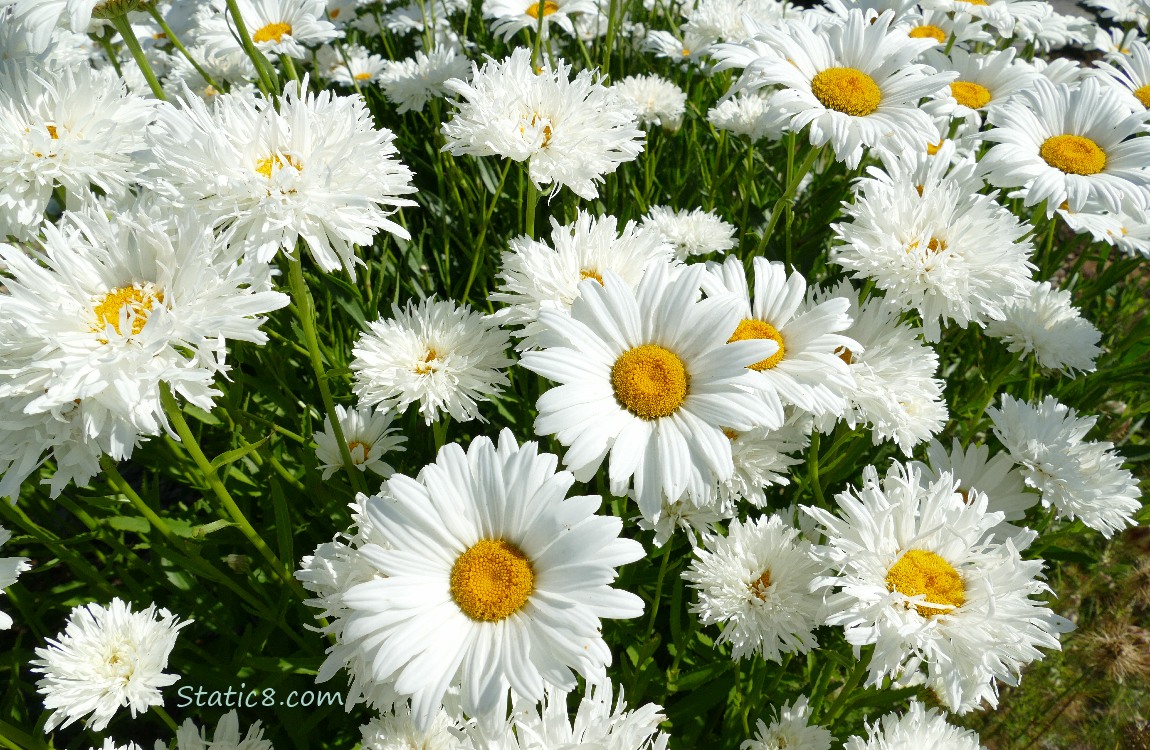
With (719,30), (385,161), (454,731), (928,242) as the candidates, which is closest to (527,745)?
(454,731)

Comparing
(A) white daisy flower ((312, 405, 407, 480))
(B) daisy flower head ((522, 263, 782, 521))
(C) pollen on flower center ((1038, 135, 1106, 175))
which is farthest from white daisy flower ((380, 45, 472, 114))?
(C) pollen on flower center ((1038, 135, 1106, 175))

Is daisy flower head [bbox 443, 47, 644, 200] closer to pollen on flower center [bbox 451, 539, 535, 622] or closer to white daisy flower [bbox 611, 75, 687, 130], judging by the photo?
pollen on flower center [bbox 451, 539, 535, 622]

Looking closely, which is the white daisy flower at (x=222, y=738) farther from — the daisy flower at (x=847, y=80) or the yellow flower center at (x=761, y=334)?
the daisy flower at (x=847, y=80)

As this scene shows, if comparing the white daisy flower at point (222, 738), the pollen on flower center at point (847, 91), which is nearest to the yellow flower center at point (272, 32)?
the pollen on flower center at point (847, 91)

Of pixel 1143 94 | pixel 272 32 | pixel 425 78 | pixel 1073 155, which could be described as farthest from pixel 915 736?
pixel 272 32

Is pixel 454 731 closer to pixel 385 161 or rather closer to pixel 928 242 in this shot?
pixel 385 161

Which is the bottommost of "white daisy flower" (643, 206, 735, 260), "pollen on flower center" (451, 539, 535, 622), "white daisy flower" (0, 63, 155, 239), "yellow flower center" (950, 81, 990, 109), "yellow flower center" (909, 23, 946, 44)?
"white daisy flower" (643, 206, 735, 260)

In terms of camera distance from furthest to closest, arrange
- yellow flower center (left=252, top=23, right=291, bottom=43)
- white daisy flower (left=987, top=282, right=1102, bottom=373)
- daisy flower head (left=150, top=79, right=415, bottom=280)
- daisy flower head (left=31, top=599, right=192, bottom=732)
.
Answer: yellow flower center (left=252, top=23, right=291, bottom=43) < white daisy flower (left=987, top=282, right=1102, bottom=373) < daisy flower head (left=31, top=599, right=192, bottom=732) < daisy flower head (left=150, top=79, right=415, bottom=280)

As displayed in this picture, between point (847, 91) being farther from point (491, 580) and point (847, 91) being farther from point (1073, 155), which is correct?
point (491, 580)
